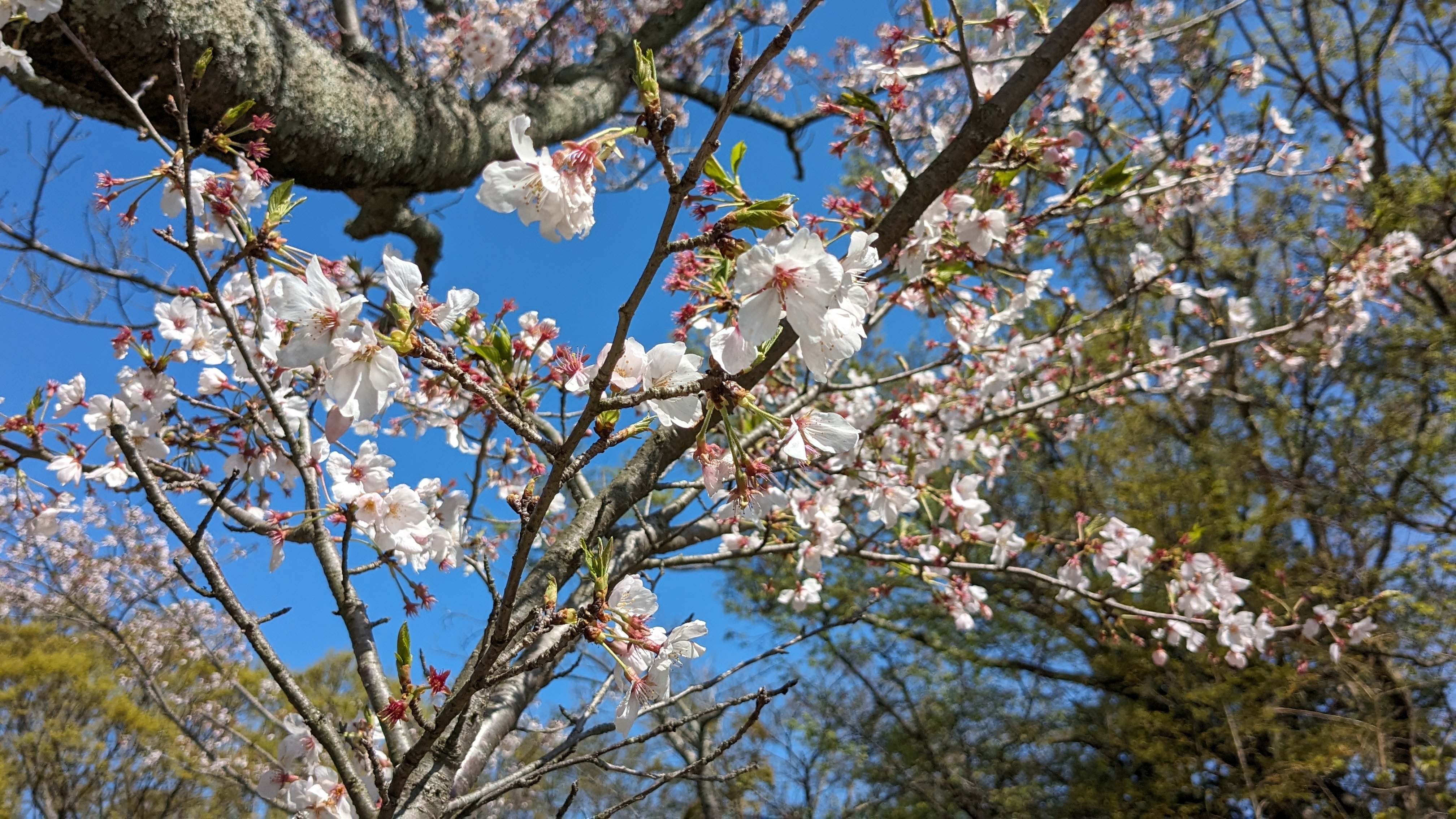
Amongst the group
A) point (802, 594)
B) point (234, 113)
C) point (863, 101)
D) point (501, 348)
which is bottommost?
point (501, 348)

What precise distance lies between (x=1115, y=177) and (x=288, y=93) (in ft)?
6.13

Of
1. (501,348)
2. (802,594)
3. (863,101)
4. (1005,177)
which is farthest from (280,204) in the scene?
(802,594)

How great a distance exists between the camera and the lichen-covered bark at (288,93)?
4.39 feet

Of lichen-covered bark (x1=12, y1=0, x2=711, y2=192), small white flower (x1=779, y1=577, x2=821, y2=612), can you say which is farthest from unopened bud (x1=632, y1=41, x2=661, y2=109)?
small white flower (x1=779, y1=577, x2=821, y2=612)

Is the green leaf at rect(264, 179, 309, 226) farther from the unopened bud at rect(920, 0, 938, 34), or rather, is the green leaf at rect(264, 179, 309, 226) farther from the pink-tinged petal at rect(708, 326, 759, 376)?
the unopened bud at rect(920, 0, 938, 34)

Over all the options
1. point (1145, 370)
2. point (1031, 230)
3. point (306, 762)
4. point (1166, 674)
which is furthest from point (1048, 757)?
point (306, 762)

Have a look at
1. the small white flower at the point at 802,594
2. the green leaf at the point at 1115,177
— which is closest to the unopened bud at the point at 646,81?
the green leaf at the point at 1115,177

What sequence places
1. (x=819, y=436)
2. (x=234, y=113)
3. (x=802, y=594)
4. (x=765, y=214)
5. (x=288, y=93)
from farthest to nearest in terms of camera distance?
(x=802, y=594), (x=288, y=93), (x=234, y=113), (x=819, y=436), (x=765, y=214)

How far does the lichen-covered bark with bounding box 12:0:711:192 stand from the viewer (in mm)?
1339

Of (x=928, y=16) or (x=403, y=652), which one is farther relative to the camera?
(x=928, y=16)

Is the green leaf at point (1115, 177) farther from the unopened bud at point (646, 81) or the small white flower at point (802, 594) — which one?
the small white flower at point (802, 594)

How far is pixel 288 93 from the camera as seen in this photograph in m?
1.59

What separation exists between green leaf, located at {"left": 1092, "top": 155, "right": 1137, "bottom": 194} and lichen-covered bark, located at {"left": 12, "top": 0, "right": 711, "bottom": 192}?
1.75 m

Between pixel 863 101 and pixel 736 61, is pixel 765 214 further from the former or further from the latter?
pixel 863 101
